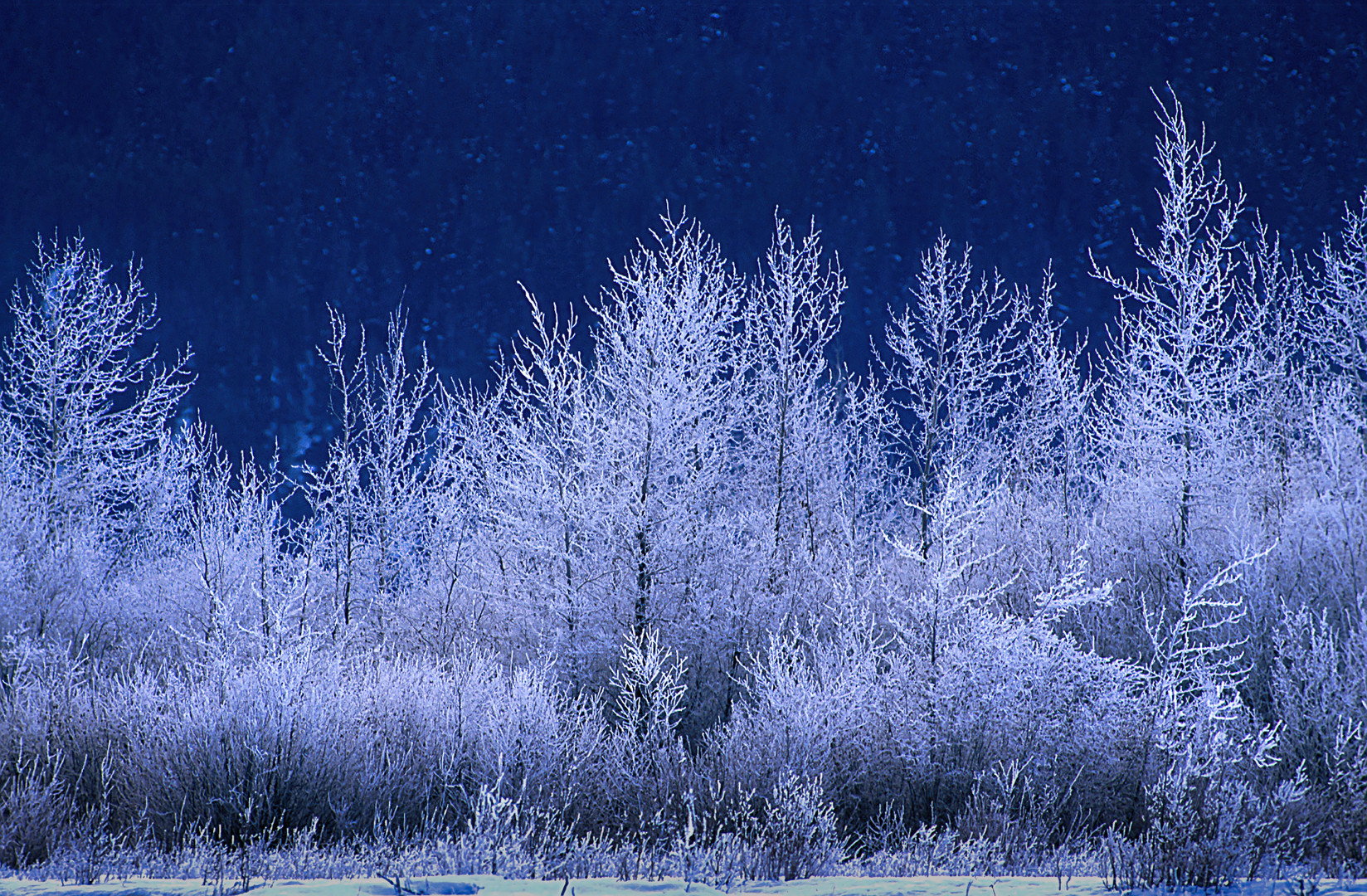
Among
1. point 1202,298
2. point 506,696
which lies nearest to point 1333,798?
point 506,696

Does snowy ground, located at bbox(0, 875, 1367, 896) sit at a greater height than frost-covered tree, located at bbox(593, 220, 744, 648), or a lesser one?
lesser

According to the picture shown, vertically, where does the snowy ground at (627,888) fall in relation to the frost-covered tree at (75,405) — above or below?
below

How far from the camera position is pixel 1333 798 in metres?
8.77

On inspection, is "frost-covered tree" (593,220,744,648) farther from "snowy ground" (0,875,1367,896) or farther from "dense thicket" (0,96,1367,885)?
"snowy ground" (0,875,1367,896)

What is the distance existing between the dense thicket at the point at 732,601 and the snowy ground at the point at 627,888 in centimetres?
43

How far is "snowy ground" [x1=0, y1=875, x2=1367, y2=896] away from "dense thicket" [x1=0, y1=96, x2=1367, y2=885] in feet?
1.40

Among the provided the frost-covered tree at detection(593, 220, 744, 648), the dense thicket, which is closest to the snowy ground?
the dense thicket

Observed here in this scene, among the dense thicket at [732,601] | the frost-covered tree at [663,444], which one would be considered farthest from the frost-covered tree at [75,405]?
the frost-covered tree at [663,444]

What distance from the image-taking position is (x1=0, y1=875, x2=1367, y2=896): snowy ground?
211 inches

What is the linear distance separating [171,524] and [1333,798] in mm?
23147

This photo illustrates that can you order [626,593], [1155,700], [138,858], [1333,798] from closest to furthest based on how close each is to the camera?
[138,858], [1333,798], [1155,700], [626,593]

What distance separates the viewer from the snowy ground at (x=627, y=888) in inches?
211

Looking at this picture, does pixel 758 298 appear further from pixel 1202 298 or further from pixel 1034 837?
pixel 1034 837

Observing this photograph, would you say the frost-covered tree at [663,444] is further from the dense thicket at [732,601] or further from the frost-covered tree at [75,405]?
the frost-covered tree at [75,405]
